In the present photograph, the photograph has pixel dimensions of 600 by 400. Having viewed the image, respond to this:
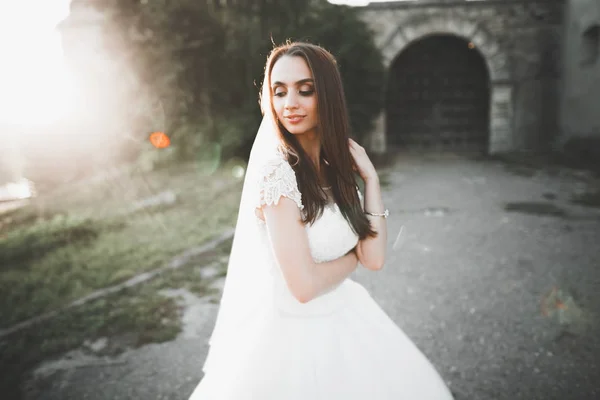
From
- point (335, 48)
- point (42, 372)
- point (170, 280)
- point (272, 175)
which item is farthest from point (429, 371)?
point (335, 48)

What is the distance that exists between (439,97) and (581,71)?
162 inches

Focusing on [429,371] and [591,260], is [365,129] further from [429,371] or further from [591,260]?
[429,371]

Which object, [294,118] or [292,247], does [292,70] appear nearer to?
[294,118]

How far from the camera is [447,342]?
10.3ft

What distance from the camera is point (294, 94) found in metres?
1.50

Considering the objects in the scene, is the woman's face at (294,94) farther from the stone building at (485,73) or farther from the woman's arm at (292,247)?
the stone building at (485,73)

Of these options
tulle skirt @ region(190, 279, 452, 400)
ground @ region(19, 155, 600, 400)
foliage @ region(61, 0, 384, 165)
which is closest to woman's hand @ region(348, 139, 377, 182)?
tulle skirt @ region(190, 279, 452, 400)

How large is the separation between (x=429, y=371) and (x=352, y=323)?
1.40ft

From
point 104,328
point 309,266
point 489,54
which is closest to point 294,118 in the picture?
point 309,266

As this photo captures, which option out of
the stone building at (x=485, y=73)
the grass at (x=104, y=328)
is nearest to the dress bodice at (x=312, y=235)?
the grass at (x=104, y=328)

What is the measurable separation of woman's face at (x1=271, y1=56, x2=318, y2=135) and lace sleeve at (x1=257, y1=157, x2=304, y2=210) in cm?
21

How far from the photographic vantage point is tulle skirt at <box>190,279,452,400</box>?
1495 mm

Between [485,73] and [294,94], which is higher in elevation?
[485,73]

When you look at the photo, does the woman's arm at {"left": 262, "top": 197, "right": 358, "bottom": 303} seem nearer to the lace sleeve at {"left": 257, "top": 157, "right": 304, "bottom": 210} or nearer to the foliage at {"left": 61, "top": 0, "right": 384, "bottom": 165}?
the lace sleeve at {"left": 257, "top": 157, "right": 304, "bottom": 210}
